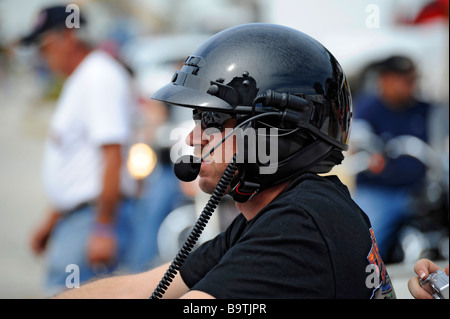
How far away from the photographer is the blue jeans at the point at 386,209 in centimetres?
628

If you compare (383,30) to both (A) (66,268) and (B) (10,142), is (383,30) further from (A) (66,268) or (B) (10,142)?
(B) (10,142)

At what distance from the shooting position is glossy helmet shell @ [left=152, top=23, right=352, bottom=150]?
7.30 feet

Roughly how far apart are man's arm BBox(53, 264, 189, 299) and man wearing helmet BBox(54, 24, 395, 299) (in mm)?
167

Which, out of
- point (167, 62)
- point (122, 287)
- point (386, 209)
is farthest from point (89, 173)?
point (167, 62)

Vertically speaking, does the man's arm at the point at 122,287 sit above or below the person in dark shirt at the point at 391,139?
above

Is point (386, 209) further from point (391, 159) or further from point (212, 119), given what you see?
point (212, 119)

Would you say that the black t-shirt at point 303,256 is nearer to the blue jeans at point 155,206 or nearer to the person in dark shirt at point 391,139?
the person in dark shirt at point 391,139

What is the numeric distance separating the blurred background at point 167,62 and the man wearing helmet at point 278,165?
3.50 ft

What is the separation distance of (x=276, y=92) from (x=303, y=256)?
1.86 ft

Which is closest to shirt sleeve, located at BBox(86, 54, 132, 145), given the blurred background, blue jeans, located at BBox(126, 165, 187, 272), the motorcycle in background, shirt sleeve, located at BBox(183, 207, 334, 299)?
the blurred background

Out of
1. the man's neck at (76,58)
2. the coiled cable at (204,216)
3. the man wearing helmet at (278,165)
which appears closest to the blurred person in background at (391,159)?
the man's neck at (76,58)

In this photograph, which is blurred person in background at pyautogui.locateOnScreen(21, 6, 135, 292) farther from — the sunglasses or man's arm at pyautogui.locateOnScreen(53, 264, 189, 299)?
the sunglasses
